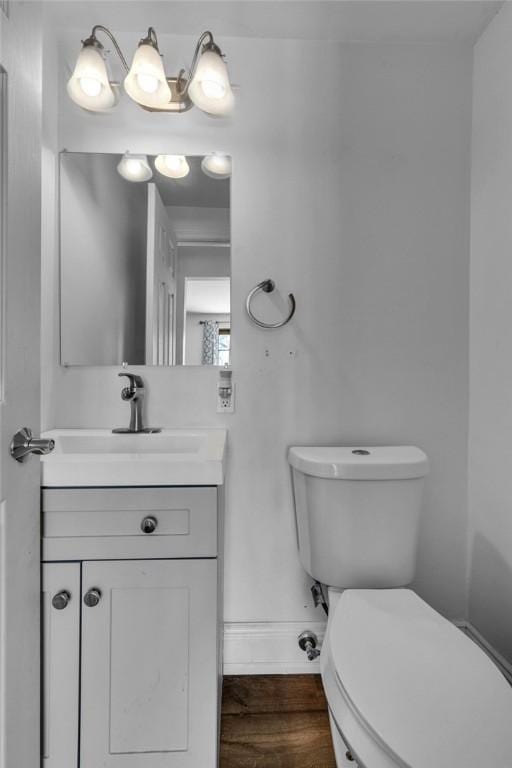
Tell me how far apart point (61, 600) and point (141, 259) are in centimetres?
102

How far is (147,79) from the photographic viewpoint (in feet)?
3.91

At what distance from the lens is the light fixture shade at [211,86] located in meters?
1.18

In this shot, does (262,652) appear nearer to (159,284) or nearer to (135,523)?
(135,523)

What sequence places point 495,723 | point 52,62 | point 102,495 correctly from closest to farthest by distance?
1. point 495,723
2. point 102,495
3. point 52,62

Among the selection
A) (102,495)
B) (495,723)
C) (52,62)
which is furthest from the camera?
(52,62)

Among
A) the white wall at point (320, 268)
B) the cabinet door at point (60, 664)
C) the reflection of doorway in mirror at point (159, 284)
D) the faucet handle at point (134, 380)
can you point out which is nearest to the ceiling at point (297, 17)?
the white wall at point (320, 268)

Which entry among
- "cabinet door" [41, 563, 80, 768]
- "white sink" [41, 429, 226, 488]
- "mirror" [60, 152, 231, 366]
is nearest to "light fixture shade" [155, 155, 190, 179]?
"mirror" [60, 152, 231, 366]

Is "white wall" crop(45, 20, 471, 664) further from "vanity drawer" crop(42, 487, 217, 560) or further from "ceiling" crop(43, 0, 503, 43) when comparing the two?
"vanity drawer" crop(42, 487, 217, 560)

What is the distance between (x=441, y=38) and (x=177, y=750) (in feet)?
7.15

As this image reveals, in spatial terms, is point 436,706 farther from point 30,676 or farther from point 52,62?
point 52,62

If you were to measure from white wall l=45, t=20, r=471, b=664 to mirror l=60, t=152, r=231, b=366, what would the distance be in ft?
0.18

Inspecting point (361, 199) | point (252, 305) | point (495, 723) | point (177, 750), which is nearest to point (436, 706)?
point (495, 723)

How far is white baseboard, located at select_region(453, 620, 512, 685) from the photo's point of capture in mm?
1227

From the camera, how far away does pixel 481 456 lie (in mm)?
1366
